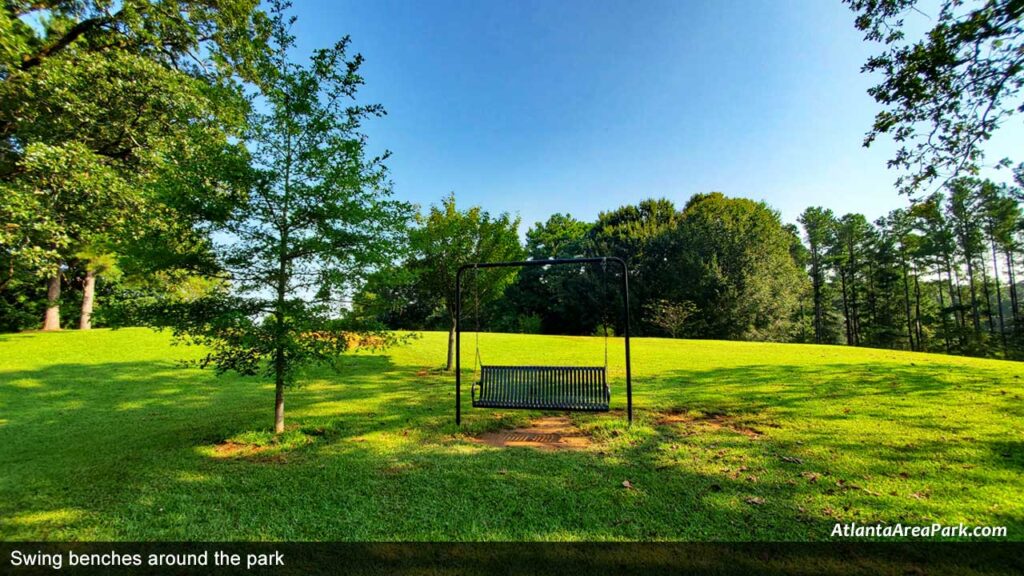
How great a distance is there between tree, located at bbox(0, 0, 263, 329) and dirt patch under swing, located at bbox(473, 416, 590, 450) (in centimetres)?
769

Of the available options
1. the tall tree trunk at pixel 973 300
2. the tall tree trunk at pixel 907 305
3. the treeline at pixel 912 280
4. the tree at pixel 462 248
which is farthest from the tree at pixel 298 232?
the tall tree trunk at pixel 973 300

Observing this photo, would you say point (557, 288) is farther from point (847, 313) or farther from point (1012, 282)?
point (1012, 282)

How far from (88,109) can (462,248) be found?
370 inches

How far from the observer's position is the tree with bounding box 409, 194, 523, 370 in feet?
41.1

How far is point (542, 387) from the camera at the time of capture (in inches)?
280

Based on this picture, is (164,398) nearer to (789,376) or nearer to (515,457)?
(515,457)

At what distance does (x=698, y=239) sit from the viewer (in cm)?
3466

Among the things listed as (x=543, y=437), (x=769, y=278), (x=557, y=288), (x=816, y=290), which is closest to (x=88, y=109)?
(x=543, y=437)

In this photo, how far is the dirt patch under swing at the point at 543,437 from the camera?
5.92 m

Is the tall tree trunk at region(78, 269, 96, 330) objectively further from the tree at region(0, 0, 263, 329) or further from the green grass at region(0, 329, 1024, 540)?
the green grass at region(0, 329, 1024, 540)

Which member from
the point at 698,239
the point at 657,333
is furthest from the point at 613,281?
the point at 698,239

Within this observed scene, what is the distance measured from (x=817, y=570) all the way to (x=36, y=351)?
22190mm

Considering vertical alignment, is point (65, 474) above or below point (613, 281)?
below

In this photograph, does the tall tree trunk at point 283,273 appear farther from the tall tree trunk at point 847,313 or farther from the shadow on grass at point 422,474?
the tall tree trunk at point 847,313
